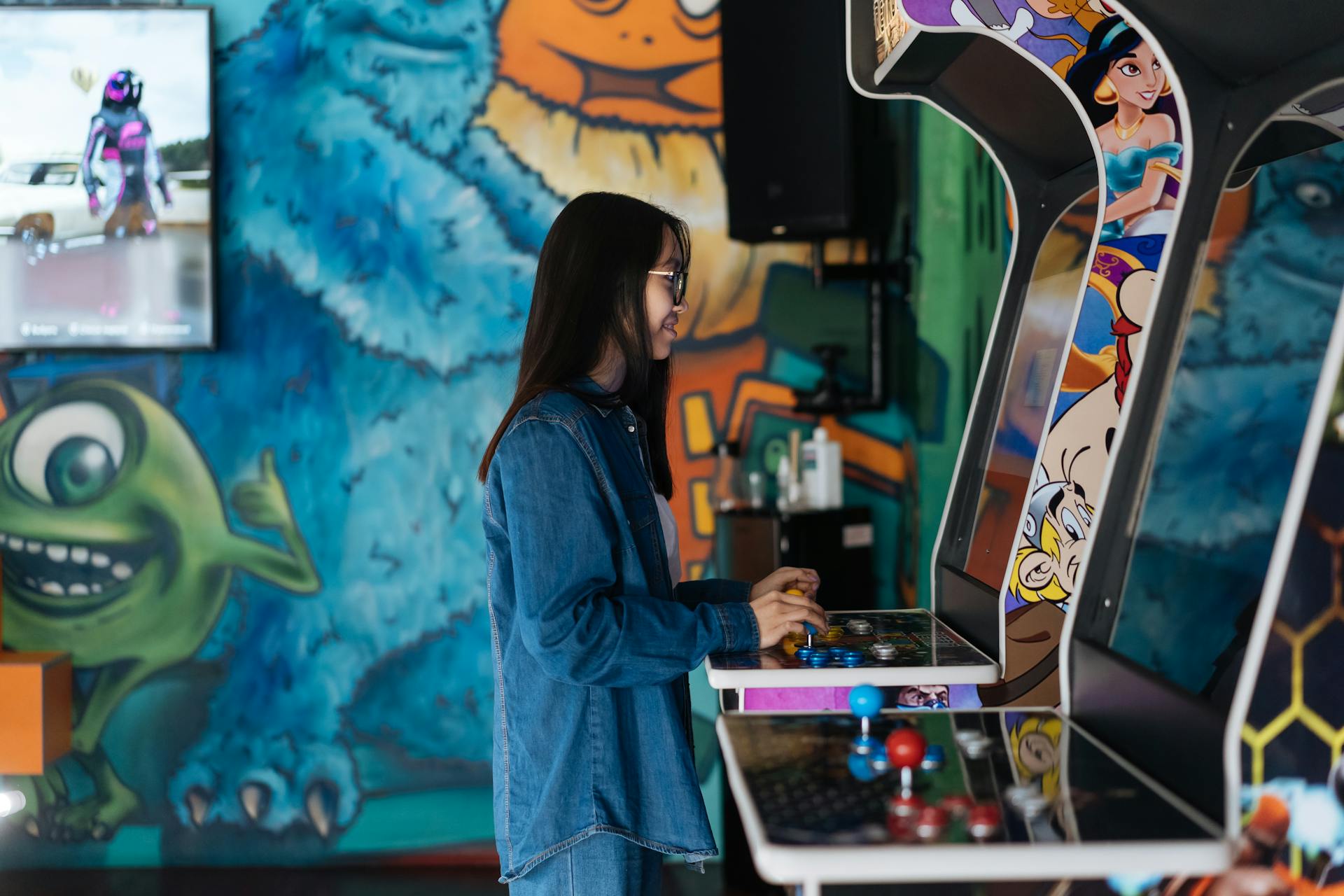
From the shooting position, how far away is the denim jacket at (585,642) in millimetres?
1482

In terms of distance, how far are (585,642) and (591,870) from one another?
331 mm

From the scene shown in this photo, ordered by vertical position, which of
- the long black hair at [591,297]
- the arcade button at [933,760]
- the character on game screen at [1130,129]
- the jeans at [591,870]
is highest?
the character on game screen at [1130,129]

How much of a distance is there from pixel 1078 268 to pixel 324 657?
2.60 meters

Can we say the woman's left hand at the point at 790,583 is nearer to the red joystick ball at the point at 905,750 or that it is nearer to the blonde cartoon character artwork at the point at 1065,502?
the blonde cartoon character artwork at the point at 1065,502

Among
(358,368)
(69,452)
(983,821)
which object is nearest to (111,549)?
(69,452)

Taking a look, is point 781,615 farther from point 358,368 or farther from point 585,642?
point 358,368

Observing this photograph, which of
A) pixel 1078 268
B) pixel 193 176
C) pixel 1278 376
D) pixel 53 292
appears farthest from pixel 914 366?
pixel 53 292

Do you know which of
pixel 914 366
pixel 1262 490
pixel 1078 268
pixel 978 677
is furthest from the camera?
pixel 914 366

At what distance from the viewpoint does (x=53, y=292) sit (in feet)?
11.6

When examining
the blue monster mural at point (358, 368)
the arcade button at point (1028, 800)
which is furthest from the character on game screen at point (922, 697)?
the blue monster mural at point (358, 368)

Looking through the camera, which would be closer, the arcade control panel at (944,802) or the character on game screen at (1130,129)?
the arcade control panel at (944,802)

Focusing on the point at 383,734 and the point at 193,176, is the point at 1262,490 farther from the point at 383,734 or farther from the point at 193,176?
the point at 193,176

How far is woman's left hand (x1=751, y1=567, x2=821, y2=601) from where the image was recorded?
1.94 meters

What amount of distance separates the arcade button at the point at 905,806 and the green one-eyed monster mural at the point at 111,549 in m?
2.82
